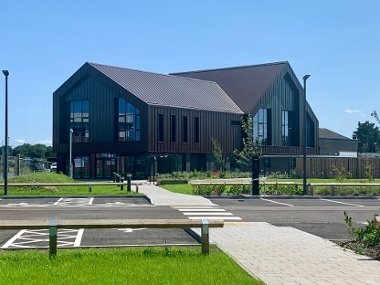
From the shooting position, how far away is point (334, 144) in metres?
81.5

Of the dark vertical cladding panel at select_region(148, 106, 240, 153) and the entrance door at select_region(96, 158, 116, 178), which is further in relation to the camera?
the entrance door at select_region(96, 158, 116, 178)

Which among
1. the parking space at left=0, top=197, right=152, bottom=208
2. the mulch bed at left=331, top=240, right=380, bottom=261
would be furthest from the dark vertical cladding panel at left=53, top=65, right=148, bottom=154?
the mulch bed at left=331, top=240, right=380, bottom=261

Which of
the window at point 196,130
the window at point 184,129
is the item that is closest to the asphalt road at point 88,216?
the window at point 184,129

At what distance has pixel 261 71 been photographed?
6425 cm

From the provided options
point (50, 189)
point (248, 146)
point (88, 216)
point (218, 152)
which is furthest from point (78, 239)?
point (218, 152)

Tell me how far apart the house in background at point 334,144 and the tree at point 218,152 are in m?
27.9

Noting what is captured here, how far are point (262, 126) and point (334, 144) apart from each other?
81.4ft

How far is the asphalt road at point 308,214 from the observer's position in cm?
Result: 1495

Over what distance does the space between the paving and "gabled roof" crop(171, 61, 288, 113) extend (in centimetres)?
4554

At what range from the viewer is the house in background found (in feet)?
259

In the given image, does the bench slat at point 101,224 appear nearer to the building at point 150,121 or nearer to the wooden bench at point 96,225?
the wooden bench at point 96,225

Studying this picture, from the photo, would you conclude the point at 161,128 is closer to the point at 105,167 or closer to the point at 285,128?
the point at 105,167

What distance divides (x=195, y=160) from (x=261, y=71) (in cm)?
1598

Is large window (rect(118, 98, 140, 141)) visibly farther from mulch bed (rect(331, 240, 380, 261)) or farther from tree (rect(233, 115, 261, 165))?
mulch bed (rect(331, 240, 380, 261))
